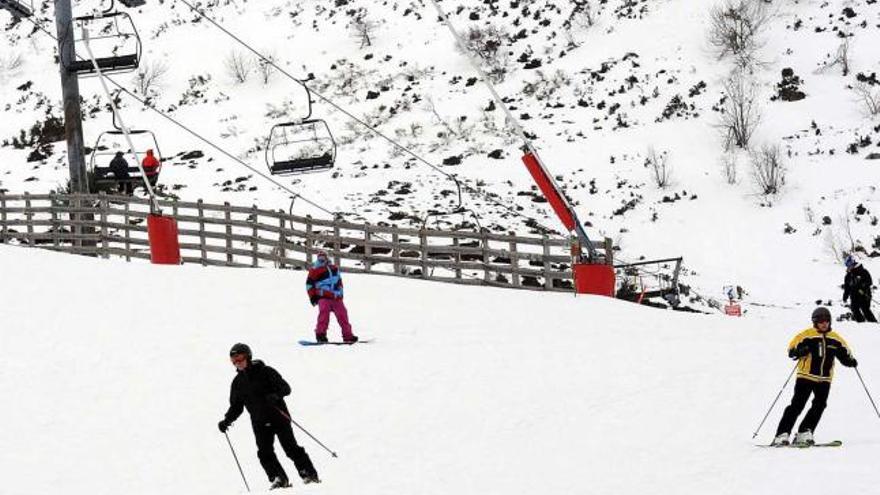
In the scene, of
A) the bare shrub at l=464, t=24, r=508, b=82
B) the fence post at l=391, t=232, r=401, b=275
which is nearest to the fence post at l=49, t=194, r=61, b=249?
the fence post at l=391, t=232, r=401, b=275

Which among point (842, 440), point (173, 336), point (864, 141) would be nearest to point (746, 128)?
point (864, 141)

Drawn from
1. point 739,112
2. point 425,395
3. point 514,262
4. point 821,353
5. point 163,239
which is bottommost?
point 425,395

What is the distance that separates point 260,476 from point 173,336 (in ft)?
21.2

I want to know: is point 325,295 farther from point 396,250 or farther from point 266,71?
point 266,71

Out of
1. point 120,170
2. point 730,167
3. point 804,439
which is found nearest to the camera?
point 804,439

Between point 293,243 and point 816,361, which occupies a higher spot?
point 293,243

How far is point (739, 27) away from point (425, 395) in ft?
97.1

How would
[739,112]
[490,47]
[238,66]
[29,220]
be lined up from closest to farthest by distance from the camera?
[29,220] < [739,112] < [490,47] < [238,66]

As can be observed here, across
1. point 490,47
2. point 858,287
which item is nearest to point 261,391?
point 858,287

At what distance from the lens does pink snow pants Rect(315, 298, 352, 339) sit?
591 inches

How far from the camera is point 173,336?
1583 cm

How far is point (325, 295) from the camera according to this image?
1498cm

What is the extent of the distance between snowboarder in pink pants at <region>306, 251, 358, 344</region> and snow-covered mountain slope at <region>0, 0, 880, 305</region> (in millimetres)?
14429

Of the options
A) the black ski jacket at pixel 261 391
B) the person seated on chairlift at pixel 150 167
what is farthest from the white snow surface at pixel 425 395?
the person seated on chairlift at pixel 150 167
